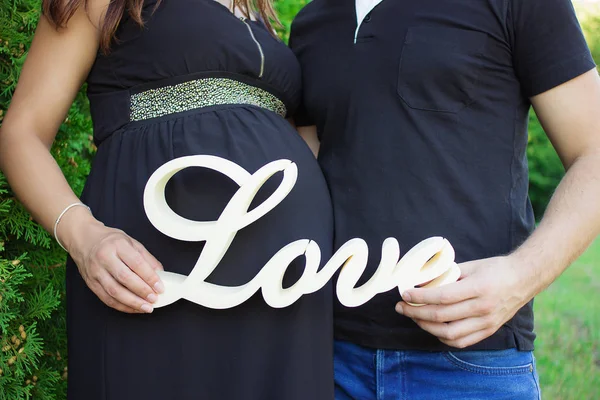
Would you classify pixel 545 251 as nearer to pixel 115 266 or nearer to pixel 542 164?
pixel 115 266

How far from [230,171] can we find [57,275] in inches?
44.0

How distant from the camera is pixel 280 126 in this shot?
1.89m

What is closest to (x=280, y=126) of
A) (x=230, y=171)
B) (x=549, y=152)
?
(x=230, y=171)

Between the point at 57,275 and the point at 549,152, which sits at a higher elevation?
the point at 57,275

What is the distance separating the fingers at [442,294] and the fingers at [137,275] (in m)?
0.55

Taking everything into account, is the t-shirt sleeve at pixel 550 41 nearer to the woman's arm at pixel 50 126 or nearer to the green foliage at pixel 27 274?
the woman's arm at pixel 50 126

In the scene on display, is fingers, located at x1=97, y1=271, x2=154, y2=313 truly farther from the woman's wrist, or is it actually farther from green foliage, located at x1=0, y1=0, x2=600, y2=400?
green foliage, located at x1=0, y1=0, x2=600, y2=400

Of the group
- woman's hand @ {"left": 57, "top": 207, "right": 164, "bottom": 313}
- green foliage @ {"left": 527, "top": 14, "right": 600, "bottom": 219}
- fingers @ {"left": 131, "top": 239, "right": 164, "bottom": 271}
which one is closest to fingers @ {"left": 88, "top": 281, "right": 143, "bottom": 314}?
woman's hand @ {"left": 57, "top": 207, "right": 164, "bottom": 313}

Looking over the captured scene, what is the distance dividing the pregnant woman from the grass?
11.6ft

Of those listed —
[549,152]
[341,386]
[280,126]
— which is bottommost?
[549,152]

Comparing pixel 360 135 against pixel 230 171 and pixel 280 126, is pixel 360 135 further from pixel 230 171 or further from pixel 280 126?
pixel 230 171

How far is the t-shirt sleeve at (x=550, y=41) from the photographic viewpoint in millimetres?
1738

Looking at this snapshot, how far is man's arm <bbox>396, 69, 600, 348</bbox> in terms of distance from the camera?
1.54 metres

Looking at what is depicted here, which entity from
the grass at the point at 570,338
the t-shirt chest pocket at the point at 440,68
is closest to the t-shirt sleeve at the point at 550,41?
the t-shirt chest pocket at the point at 440,68
